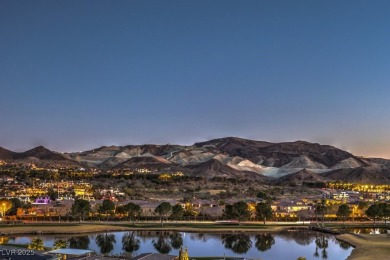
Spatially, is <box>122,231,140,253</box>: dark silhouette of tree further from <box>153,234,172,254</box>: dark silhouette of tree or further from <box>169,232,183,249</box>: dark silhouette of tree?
<box>169,232,183,249</box>: dark silhouette of tree

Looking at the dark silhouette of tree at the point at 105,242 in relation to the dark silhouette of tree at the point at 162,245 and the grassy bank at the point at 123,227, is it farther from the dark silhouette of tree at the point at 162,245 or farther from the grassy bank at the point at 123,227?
the dark silhouette of tree at the point at 162,245

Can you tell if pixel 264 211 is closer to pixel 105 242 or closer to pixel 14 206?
pixel 105 242

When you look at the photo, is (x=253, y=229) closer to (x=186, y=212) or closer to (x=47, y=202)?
(x=186, y=212)

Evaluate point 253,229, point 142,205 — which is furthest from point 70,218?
point 253,229

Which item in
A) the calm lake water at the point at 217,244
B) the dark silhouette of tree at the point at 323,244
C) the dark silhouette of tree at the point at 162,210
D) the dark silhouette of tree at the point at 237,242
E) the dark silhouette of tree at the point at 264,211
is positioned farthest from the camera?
the dark silhouette of tree at the point at 264,211

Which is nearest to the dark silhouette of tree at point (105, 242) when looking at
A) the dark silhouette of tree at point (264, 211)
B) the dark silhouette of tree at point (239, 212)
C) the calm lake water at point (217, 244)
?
the calm lake water at point (217, 244)

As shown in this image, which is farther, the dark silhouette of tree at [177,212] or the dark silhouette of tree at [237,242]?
the dark silhouette of tree at [177,212]

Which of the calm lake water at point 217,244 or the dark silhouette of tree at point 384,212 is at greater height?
the dark silhouette of tree at point 384,212
